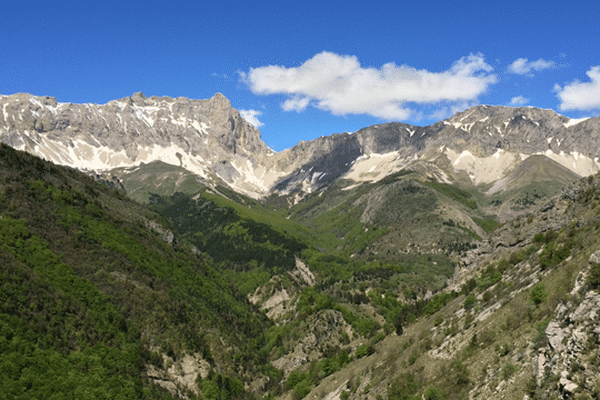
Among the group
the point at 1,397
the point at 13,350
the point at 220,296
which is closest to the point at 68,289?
the point at 13,350

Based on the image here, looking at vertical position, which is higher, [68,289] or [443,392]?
[68,289]

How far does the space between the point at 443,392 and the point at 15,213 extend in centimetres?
9407

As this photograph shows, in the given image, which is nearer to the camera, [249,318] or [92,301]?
[92,301]

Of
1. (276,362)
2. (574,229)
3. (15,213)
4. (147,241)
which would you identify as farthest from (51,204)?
(574,229)

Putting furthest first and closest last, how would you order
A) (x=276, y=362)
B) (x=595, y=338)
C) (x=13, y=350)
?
(x=276, y=362) → (x=13, y=350) → (x=595, y=338)

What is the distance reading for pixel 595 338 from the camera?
78.9 feet

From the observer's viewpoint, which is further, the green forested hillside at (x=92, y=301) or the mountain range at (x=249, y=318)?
the green forested hillside at (x=92, y=301)

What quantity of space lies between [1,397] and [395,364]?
5380cm

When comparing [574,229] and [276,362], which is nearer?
[574,229]

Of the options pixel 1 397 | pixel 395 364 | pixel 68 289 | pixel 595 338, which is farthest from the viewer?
pixel 68 289

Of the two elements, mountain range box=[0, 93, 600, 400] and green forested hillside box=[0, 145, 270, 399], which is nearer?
mountain range box=[0, 93, 600, 400]

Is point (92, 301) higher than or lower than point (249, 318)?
higher

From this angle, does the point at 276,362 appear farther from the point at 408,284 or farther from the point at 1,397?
the point at 408,284

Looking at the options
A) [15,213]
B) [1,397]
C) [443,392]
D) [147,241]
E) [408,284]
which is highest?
[15,213]
